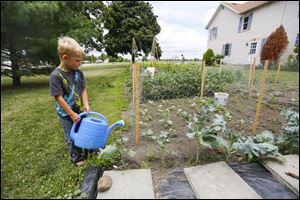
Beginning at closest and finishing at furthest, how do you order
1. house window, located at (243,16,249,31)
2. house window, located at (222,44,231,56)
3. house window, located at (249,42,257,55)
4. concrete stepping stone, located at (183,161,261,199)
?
concrete stepping stone, located at (183,161,261,199), house window, located at (249,42,257,55), house window, located at (243,16,249,31), house window, located at (222,44,231,56)

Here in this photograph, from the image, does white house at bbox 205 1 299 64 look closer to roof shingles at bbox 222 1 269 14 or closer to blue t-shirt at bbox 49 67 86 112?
roof shingles at bbox 222 1 269 14

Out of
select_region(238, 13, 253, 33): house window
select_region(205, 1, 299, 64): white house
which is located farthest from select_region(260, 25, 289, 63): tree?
select_region(238, 13, 253, 33): house window

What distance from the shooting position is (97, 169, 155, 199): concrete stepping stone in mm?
1444

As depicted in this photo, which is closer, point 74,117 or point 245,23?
point 74,117

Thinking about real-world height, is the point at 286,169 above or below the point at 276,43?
below

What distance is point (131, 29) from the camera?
49.8ft

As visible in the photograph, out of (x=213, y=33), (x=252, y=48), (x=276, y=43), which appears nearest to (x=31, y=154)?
(x=276, y=43)

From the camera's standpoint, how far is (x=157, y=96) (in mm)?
4863

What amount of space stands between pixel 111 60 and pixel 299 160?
18.7 metres

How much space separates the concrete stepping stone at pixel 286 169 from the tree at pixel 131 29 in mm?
13302

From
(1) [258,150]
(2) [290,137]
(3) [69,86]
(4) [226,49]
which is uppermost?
(4) [226,49]

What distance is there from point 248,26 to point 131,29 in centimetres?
904

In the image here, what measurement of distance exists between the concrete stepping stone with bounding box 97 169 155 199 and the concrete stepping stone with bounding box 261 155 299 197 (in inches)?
43.3

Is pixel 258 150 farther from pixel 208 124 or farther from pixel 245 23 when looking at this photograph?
pixel 245 23
